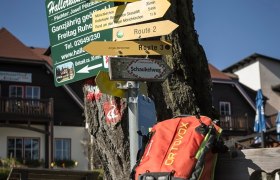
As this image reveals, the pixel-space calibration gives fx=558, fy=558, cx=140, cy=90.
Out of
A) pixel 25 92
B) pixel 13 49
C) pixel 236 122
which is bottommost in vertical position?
pixel 236 122

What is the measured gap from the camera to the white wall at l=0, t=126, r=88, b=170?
29016 mm

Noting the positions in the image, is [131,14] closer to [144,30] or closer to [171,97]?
[144,30]

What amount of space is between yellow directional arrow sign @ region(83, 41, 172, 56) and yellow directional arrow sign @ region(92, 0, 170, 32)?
0.16 m

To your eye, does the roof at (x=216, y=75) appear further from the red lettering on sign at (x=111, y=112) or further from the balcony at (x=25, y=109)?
the red lettering on sign at (x=111, y=112)

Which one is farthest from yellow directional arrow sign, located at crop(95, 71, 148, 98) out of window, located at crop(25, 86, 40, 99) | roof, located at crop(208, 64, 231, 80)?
roof, located at crop(208, 64, 231, 80)

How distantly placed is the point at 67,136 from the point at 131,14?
27436 millimetres

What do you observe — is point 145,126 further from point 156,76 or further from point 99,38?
point 99,38

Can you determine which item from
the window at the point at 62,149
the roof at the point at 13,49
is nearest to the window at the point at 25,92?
the roof at the point at 13,49

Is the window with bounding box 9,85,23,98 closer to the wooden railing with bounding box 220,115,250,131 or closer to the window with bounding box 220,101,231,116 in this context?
the wooden railing with bounding box 220,115,250,131

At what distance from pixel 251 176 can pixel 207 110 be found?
177 cm

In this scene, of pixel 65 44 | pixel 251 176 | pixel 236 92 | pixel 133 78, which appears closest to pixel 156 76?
pixel 133 78

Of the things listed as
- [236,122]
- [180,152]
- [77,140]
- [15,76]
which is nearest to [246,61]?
[236,122]

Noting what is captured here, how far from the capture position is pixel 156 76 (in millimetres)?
3551

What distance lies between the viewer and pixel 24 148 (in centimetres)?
2911
